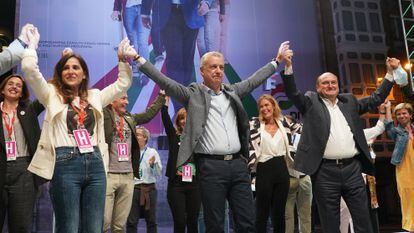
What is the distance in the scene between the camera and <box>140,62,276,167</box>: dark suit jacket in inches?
91.7

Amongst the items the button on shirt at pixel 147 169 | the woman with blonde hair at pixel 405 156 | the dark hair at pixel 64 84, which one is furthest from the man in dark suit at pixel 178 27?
the dark hair at pixel 64 84

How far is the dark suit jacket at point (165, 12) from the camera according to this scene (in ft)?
24.8

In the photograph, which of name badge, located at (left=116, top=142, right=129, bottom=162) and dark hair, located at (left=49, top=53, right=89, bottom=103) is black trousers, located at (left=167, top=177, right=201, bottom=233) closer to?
name badge, located at (left=116, top=142, right=129, bottom=162)

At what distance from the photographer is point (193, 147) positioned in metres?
2.30

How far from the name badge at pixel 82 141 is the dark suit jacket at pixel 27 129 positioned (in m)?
0.91

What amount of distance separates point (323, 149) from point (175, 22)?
5.53 metres

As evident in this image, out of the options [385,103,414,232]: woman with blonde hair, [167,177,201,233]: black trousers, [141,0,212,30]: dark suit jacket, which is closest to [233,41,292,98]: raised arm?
[167,177,201,233]: black trousers

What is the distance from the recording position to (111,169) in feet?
10.5

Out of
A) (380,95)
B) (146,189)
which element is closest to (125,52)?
(380,95)

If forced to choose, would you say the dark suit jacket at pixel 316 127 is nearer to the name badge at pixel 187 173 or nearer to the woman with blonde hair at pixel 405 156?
the name badge at pixel 187 173

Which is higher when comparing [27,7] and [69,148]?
[27,7]

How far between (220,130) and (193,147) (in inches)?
8.2

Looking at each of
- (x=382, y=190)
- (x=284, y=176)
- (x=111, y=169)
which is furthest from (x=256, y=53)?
(x=111, y=169)

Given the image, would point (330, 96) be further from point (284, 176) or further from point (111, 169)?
point (111, 169)
